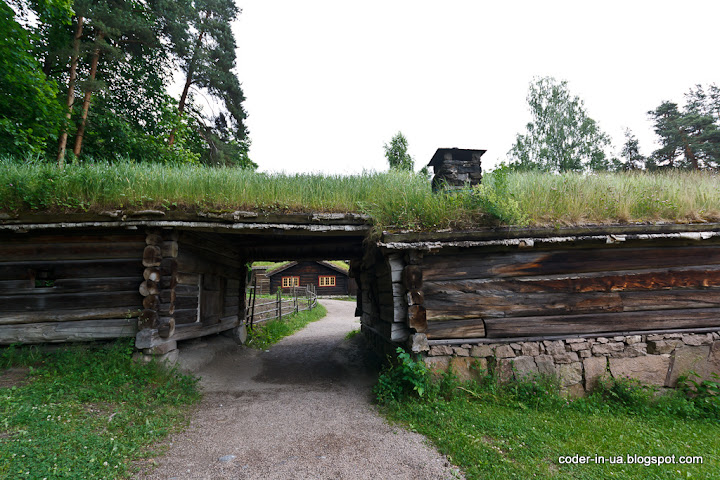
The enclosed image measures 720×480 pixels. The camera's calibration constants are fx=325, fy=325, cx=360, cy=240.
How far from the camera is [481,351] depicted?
17.6 feet

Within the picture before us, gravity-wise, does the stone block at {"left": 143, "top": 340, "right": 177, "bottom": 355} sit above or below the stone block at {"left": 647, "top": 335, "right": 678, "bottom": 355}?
below

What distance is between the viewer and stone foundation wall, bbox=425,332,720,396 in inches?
210

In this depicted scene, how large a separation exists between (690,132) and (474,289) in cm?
2462

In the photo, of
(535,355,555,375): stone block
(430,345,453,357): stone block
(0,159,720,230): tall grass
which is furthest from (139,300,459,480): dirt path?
(0,159,720,230): tall grass

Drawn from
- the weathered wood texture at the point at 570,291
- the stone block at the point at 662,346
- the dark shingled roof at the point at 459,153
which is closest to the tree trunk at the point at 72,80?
the dark shingled roof at the point at 459,153

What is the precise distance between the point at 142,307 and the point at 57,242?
1.84 m

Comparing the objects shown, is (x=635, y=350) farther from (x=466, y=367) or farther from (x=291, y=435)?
(x=291, y=435)

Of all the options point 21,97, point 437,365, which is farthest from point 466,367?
point 21,97

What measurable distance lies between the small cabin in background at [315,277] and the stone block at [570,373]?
24488 mm

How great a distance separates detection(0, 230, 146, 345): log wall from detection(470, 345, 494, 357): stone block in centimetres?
575

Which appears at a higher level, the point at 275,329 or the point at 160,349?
the point at 160,349

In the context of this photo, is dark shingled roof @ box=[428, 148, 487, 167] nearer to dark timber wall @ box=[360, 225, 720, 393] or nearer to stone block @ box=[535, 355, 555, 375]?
dark timber wall @ box=[360, 225, 720, 393]

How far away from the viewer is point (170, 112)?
12016 mm

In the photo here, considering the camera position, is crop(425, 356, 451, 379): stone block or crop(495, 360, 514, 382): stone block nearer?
crop(425, 356, 451, 379): stone block
